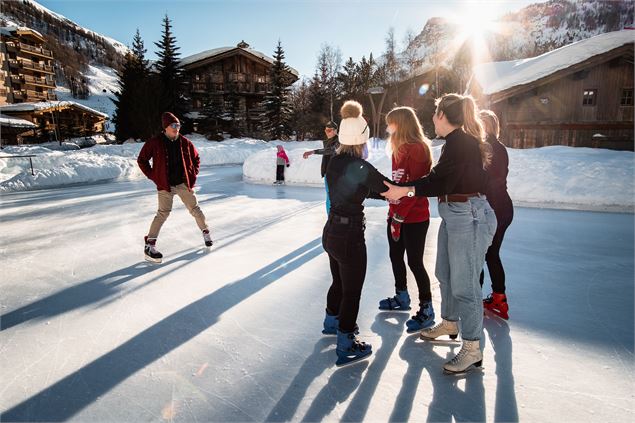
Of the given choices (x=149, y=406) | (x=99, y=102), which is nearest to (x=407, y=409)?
(x=149, y=406)

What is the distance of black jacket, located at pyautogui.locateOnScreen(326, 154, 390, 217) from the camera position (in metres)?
2.17

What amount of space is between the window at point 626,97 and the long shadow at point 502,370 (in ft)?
62.7

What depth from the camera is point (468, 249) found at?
223 cm

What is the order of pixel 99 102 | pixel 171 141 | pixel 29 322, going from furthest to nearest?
1. pixel 99 102
2. pixel 171 141
3. pixel 29 322

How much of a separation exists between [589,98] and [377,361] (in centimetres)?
1990

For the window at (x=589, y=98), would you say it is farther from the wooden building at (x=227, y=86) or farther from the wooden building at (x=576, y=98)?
the wooden building at (x=227, y=86)

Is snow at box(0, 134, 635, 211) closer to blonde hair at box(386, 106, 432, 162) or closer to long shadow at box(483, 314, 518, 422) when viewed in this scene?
long shadow at box(483, 314, 518, 422)

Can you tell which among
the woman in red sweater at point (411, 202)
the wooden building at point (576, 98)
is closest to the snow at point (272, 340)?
the woman in red sweater at point (411, 202)

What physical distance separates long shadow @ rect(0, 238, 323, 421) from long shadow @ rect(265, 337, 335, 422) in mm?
1001

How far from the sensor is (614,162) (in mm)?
9023

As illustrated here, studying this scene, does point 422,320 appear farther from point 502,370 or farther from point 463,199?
point 463,199

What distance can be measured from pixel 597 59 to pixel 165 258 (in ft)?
64.7

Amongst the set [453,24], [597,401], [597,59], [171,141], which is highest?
[453,24]

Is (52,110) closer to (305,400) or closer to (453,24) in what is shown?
(305,400)
